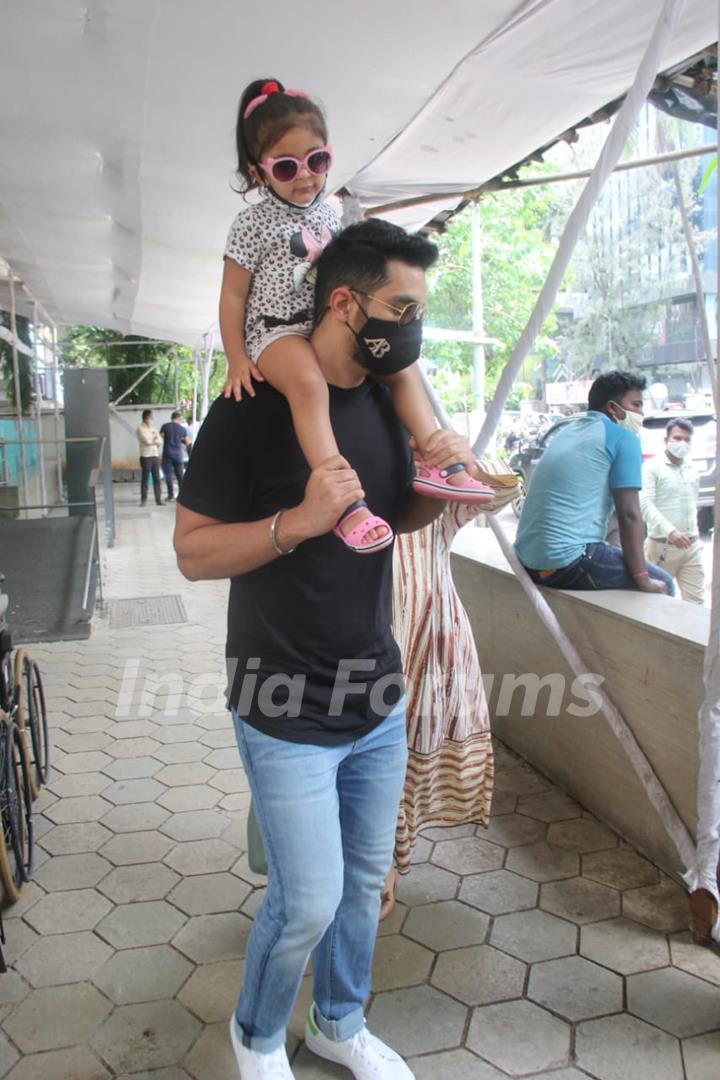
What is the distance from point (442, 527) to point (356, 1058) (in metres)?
1.26

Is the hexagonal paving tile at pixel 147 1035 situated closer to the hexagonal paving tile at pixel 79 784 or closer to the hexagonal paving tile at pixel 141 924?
the hexagonal paving tile at pixel 141 924

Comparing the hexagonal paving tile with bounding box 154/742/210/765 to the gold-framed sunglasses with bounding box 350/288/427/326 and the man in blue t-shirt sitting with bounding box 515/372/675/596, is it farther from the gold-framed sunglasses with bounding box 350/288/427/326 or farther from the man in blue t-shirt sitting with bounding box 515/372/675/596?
the gold-framed sunglasses with bounding box 350/288/427/326

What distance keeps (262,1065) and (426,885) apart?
115 cm

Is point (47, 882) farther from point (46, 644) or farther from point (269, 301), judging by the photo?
point (46, 644)

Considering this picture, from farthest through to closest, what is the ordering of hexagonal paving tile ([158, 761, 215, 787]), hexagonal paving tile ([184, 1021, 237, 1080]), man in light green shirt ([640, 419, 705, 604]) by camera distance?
1. man in light green shirt ([640, 419, 705, 604])
2. hexagonal paving tile ([158, 761, 215, 787])
3. hexagonal paving tile ([184, 1021, 237, 1080])

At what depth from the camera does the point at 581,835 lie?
9.93ft

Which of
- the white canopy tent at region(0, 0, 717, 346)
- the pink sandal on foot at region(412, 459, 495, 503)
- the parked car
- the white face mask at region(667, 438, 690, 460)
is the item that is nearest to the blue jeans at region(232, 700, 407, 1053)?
the pink sandal on foot at region(412, 459, 495, 503)

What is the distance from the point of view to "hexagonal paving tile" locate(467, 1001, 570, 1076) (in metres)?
1.99

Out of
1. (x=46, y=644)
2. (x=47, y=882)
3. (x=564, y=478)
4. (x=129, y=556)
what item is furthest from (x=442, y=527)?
(x=129, y=556)

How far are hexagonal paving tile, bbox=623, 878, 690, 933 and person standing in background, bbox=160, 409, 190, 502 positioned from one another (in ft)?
38.3

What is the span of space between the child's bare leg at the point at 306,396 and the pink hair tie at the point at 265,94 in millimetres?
663

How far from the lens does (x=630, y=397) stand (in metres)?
3.45

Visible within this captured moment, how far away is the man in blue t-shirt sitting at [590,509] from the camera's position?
3203 millimetres

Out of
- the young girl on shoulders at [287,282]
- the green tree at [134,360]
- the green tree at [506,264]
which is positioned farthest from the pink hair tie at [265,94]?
the green tree at [134,360]
